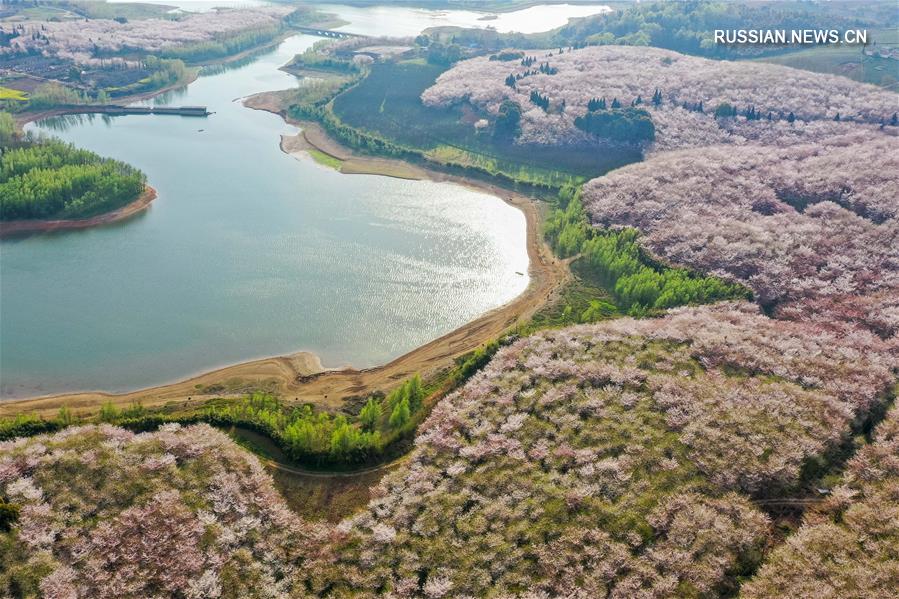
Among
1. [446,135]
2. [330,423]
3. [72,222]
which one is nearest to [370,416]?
[330,423]

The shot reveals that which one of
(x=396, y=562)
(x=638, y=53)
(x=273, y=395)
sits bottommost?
(x=396, y=562)

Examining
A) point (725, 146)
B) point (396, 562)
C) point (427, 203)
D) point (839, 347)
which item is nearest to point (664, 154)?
point (725, 146)

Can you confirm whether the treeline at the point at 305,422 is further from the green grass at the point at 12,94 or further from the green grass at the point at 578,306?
the green grass at the point at 12,94

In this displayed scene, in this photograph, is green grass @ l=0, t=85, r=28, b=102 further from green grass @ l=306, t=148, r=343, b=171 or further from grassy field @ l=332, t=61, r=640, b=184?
green grass @ l=306, t=148, r=343, b=171

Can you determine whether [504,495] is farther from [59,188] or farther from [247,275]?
[59,188]

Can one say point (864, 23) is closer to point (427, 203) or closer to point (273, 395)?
point (427, 203)
